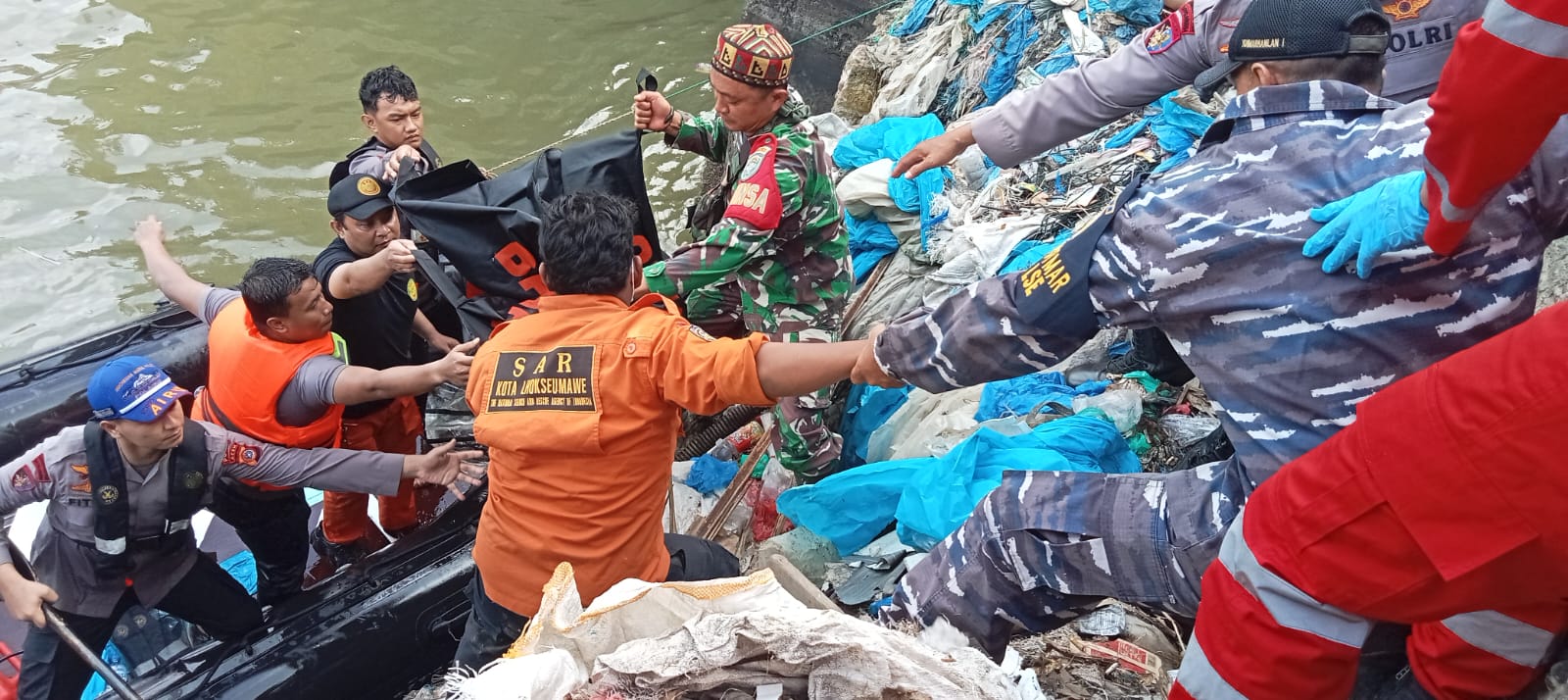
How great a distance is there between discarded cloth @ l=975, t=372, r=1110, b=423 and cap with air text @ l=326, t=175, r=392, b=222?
2.54 meters

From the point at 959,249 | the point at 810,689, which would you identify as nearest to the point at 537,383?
the point at 810,689

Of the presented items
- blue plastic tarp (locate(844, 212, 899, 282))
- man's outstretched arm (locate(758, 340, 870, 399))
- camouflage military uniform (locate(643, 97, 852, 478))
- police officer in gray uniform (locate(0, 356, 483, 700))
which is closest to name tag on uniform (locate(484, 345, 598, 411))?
man's outstretched arm (locate(758, 340, 870, 399))

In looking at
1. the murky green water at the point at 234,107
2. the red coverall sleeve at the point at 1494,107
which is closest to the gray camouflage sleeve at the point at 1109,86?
the red coverall sleeve at the point at 1494,107

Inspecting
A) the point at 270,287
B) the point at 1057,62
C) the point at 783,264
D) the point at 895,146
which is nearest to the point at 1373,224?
the point at 783,264

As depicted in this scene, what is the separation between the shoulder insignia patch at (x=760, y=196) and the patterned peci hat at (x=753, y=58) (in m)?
0.26

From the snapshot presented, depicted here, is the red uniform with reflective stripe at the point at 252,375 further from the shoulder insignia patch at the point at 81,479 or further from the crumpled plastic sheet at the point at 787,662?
the crumpled plastic sheet at the point at 787,662

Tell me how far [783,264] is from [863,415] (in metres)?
0.98

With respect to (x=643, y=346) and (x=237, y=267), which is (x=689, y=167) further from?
(x=643, y=346)

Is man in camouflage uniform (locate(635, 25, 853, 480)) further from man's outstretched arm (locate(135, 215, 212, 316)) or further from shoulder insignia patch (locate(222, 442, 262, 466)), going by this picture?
man's outstretched arm (locate(135, 215, 212, 316))

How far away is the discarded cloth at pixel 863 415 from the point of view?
477 cm

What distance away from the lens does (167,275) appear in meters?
4.29

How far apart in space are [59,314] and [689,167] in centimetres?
482

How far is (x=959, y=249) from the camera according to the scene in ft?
17.1

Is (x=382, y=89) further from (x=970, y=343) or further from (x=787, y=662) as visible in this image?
(x=787, y=662)
